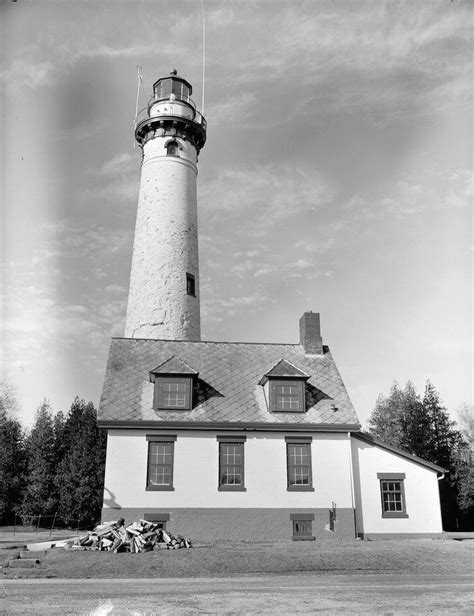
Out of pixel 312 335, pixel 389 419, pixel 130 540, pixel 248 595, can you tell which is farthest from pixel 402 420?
pixel 248 595

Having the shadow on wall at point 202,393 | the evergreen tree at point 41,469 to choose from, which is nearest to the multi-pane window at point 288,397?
the shadow on wall at point 202,393

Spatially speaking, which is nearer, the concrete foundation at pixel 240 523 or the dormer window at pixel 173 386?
the concrete foundation at pixel 240 523

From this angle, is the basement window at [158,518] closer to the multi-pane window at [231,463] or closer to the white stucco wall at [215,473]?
the white stucco wall at [215,473]

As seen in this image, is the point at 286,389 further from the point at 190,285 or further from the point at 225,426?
the point at 190,285

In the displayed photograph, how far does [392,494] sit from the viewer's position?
81.7 feet

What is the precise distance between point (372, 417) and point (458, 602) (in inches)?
1856

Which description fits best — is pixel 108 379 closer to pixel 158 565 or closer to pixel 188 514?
pixel 188 514

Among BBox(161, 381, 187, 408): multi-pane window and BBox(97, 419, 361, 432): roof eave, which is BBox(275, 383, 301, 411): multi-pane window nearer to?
BBox(97, 419, 361, 432): roof eave

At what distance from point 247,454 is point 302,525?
354cm

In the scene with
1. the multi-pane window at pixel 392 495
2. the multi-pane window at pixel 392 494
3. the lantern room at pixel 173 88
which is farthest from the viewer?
the lantern room at pixel 173 88

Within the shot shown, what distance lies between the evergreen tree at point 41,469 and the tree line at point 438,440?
2587cm

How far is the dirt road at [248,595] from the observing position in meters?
9.77

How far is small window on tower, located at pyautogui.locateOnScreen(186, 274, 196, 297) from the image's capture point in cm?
3190

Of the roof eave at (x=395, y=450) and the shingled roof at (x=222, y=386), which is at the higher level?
the shingled roof at (x=222, y=386)
